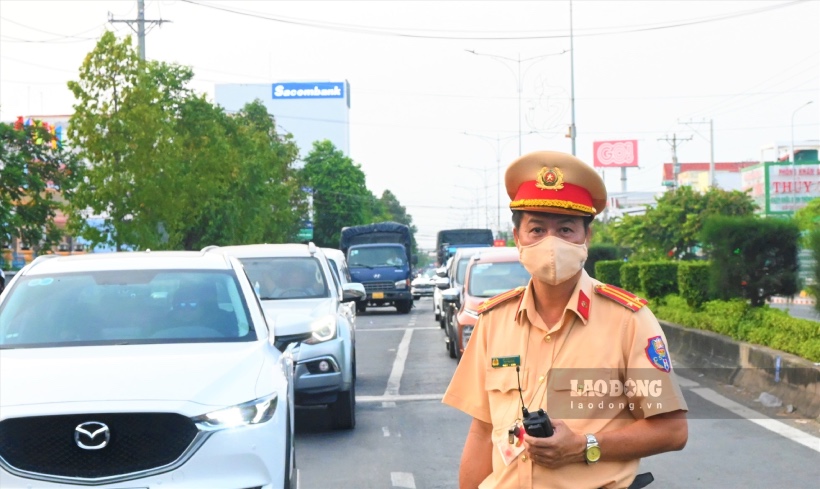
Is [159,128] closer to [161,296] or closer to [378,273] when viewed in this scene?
[378,273]

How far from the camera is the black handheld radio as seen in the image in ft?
9.29

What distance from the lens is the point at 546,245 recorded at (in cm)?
315

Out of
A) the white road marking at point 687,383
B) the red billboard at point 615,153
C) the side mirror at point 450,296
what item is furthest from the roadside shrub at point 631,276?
the red billboard at point 615,153

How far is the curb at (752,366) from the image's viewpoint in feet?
38.2

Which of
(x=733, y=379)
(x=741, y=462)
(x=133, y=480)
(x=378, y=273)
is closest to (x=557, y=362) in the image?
(x=133, y=480)

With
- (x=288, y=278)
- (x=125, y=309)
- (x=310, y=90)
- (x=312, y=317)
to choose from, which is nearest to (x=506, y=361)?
(x=125, y=309)

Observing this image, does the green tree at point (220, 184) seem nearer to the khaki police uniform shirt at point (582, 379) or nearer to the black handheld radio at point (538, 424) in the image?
the khaki police uniform shirt at point (582, 379)

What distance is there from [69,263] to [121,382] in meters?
2.14

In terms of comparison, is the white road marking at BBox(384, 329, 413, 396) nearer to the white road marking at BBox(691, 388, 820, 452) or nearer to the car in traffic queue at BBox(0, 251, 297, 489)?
the white road marking at BBox(691, 388, 820, 452)

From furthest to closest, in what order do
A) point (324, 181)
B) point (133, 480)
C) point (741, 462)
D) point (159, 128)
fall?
point (324, 181), point (159, 128), point (741, 462), point (133, 480)

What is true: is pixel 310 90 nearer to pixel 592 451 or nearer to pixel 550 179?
pixel 550 179

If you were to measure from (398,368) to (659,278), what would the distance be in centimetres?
664

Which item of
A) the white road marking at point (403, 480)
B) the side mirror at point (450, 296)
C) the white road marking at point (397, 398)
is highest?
the side mirror at point (450, 296)

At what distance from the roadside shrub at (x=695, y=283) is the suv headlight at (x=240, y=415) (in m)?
13.0
